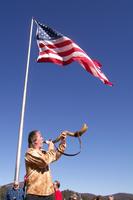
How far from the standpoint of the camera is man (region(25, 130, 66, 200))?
22.0 ft

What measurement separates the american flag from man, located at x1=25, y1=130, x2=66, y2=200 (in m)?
7.08

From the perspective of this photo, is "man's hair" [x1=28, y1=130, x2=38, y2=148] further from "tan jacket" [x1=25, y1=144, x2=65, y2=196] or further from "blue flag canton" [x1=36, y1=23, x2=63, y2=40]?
"blue flag canton" [x1=36, y1=23, x2=63, y2=40]

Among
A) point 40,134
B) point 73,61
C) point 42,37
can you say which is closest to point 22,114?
point 73,61

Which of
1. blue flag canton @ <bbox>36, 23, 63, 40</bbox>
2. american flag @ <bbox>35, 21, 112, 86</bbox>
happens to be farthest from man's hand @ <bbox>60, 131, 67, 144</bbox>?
blue flag canton @ <bbox>36, 23, 63, 40</bbox>

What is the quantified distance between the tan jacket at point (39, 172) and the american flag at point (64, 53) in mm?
7303

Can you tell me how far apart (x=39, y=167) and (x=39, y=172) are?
0.24 feet

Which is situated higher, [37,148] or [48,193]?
[37,148]

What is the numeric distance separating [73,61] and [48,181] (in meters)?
8.07

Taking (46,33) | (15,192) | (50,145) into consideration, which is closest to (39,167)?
(50,145)

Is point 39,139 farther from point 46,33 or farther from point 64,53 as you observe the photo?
point 46,33

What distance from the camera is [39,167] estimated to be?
6.86 meters

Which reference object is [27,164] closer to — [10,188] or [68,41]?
[10,188]

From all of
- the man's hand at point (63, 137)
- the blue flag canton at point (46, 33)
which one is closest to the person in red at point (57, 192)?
the blue flag canton at point (46, 33)

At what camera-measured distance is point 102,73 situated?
14500 mm
